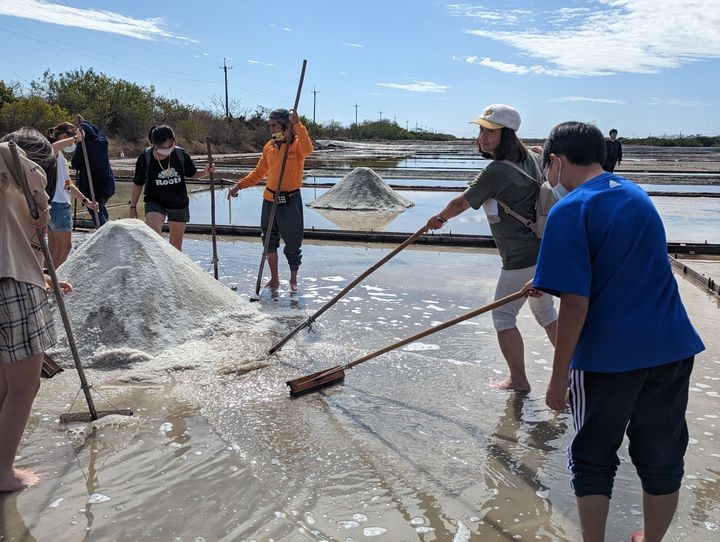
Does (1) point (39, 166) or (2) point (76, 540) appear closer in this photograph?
(2) point (76, 540)

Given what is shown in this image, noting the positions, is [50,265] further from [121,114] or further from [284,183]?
[121,114]

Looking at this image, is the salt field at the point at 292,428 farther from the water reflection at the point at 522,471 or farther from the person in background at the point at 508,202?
the person in background at the point at 508,202

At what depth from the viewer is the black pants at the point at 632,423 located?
5.61 feet

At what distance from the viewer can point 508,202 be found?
3.04 m

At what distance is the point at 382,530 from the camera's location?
211 cm

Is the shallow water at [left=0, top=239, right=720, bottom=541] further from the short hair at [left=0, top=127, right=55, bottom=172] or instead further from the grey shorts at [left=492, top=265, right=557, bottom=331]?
the short hair at [left=0, top=127, right=55, bottom=172]

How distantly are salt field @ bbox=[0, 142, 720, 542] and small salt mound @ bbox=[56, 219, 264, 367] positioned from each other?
10 millimetres

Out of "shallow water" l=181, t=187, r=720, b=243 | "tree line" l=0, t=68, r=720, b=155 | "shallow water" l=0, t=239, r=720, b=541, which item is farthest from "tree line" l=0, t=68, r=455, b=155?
"shallow water" l=0, t=239, r=720, b=541

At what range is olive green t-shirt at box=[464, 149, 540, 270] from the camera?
300cm

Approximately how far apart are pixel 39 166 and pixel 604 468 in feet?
6.91

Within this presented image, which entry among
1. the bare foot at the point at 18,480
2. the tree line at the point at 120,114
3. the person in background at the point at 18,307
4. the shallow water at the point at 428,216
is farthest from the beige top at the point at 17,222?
the tree line at the point at 120,114

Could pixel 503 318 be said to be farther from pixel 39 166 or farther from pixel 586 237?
pixel 39 166

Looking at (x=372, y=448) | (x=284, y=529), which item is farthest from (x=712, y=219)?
(x=284, y=529)

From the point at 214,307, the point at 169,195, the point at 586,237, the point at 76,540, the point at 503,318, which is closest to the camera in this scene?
the point at 586,237
